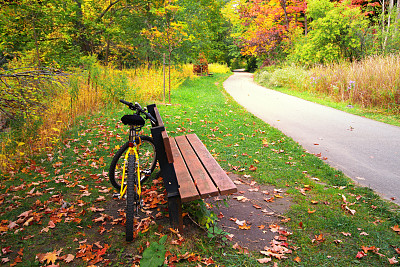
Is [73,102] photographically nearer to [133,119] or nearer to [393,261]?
[133,119]

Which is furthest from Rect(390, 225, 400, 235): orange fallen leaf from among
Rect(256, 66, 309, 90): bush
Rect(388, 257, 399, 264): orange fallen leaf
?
Rect(256, 66, 309, 90): bush

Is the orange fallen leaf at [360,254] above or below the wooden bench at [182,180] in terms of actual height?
below

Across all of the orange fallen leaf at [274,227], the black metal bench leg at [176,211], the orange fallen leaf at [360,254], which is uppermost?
the black metal bench leg at [176,211]

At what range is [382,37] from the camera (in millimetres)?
13859

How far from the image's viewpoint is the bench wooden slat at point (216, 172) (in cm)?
303

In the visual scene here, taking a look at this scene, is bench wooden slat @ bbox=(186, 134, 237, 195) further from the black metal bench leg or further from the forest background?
the forest background

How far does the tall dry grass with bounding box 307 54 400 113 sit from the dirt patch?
6.88 m

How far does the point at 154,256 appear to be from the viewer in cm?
271

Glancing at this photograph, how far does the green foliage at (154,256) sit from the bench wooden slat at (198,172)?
26.6 inches

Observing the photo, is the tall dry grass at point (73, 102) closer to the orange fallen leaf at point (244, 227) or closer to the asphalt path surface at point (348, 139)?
the orange fallen leaf at point (244, 227)

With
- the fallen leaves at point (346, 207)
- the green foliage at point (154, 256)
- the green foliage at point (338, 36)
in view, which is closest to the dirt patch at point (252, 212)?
the fallen leaves at point (346, 207)

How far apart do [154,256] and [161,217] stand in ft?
3.03

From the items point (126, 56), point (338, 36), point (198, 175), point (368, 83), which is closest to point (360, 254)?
point (198, 175)

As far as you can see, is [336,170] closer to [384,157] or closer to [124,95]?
[384,157]
